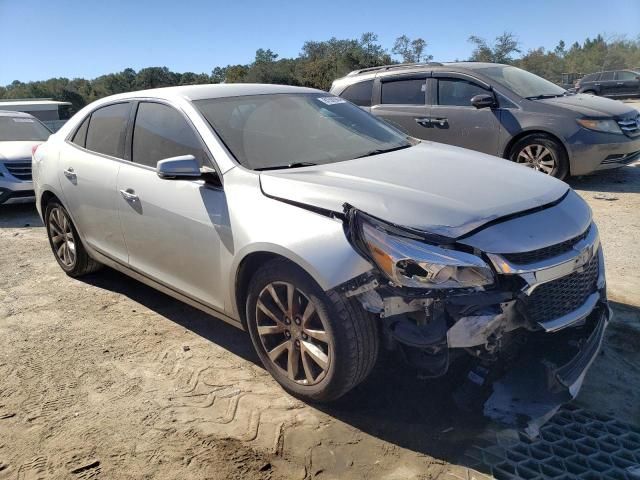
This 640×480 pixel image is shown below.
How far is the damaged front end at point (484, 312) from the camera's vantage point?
2.37m

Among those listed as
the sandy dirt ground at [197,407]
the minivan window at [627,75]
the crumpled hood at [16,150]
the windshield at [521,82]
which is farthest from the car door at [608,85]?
the crumpled hood at [16,150]

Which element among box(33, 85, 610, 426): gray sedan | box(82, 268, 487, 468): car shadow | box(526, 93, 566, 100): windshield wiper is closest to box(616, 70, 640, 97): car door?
box(526, 93, 566, 100): windshield wiper

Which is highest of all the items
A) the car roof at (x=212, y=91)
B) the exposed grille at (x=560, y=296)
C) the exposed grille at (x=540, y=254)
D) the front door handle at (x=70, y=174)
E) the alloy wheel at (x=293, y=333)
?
the car roof at (x=212, y=91)

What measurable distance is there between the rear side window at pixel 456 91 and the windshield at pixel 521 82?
283 millimetres

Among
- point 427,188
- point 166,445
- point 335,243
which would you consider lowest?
point 166,445

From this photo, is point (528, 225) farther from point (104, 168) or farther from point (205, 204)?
point (104, 168)

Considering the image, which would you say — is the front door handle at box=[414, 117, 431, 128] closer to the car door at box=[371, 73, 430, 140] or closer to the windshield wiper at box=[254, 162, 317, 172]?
the car door at box=[371, 73, 430, 140]

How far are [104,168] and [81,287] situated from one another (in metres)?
1.39

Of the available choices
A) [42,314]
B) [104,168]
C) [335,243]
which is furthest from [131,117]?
[335,243]

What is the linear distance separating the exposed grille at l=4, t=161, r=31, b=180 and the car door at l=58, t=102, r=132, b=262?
4317mm

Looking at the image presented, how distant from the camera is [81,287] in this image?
4.91 meters

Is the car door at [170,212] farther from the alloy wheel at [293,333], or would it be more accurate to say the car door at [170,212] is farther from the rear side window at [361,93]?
the rear side window at [361,93]

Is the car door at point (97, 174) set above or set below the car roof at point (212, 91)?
below

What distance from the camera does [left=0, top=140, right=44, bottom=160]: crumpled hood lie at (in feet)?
27.6
